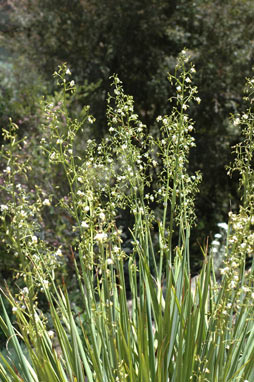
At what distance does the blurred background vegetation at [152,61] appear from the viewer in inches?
265

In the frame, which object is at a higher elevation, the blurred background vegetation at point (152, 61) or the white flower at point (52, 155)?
the blurred background vegetation at point (152, 61)

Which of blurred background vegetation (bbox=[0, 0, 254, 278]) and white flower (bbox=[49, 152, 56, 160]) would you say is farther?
blurred background vegetation (bbox=[0, 0, 254, 278])

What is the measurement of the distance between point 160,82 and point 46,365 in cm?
545

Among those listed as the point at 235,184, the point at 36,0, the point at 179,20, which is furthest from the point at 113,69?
the point at 235,184

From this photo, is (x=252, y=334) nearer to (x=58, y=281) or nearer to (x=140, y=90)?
(x=58, y=281)

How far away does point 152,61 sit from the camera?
7266mm

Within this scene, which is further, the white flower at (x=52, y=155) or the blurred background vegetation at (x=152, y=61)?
the blurred background vegetation at (x=152, y=61)

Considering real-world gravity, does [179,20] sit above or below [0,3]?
below

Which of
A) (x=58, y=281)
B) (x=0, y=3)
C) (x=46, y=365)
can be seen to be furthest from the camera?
(x=0, y=3)

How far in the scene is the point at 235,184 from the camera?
700 centimetres

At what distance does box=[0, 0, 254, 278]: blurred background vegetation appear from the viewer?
22.1ft

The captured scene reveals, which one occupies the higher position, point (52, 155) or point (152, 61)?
point (152, 61)

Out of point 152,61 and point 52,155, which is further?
point 152,61

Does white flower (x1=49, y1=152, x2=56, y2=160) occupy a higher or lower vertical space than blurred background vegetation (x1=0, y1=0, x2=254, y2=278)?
lower
